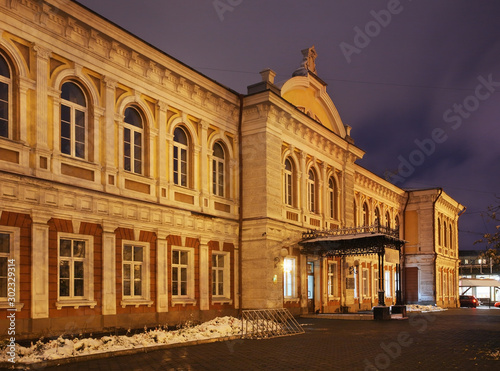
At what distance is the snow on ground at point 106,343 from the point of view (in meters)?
11.5

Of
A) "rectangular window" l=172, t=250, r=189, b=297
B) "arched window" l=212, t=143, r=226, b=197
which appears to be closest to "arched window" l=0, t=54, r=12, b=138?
"rectangular window" l=172, t=250, r=189, b=297

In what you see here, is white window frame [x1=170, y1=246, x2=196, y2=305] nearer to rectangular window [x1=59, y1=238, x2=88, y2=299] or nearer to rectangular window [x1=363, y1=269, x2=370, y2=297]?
rectangular window [x1=59, y1=238, x2=88, y2=299]

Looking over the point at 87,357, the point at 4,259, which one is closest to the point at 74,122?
the point at 4,259

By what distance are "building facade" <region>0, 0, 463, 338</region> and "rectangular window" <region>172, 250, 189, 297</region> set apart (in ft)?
0.20

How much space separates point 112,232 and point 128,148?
2.98 m

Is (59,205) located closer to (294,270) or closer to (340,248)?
(294,270)

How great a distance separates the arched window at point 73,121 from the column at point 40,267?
2.33m

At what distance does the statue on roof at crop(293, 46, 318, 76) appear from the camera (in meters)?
27.6

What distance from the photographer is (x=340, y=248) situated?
1040 inches

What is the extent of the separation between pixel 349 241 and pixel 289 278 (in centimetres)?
324

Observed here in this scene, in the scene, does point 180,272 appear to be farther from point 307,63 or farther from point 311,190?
point 307,63

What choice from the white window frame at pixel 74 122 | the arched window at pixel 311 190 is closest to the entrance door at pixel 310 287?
the arched window at pixel 311 190

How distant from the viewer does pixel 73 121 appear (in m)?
16.0

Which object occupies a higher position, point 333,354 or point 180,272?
point 180,272
